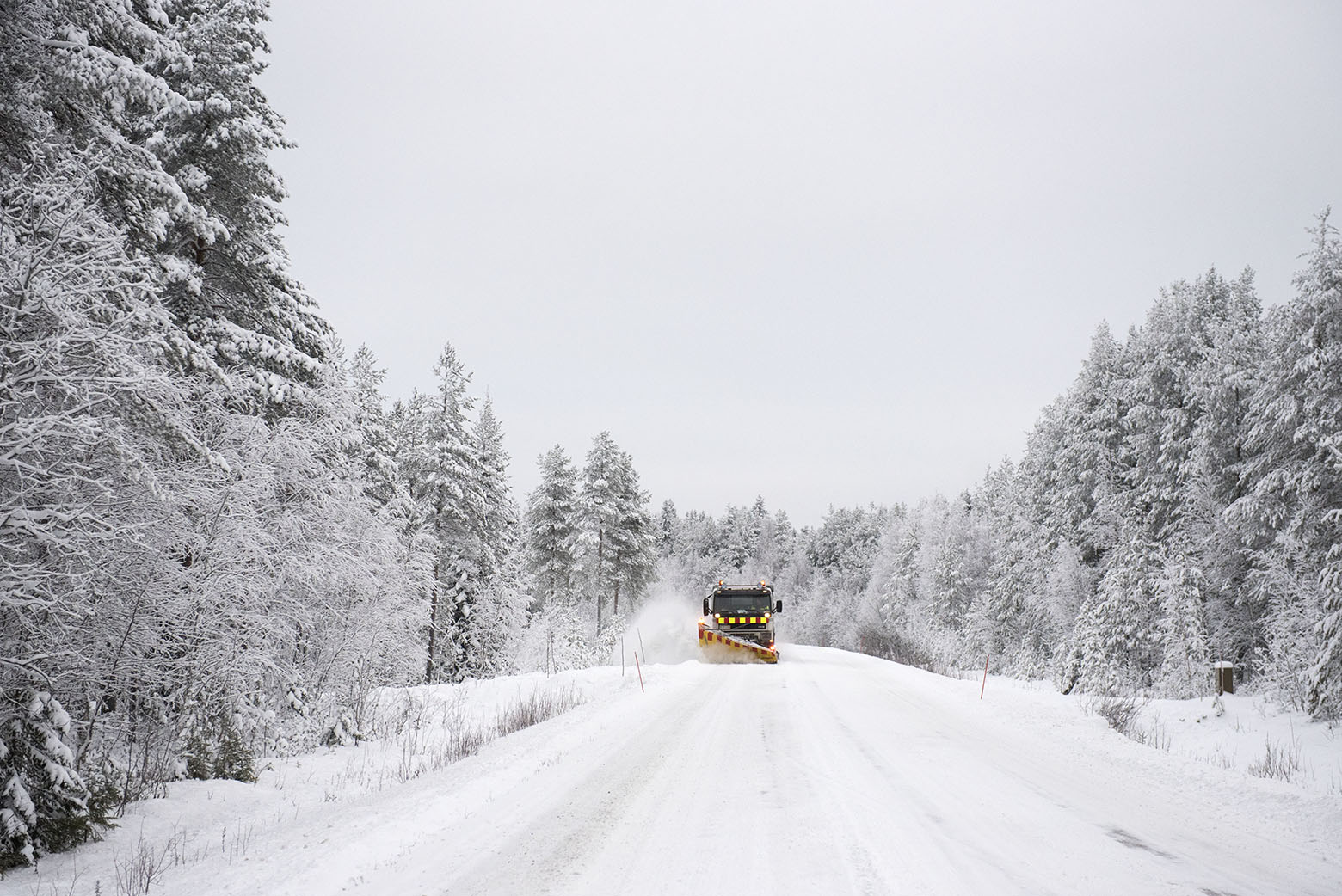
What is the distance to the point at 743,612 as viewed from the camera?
28219 mm

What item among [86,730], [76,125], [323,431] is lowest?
[86,730]

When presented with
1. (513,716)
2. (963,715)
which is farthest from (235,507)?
(963,715)

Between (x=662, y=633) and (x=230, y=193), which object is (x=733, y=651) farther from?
(x=230, y=193)

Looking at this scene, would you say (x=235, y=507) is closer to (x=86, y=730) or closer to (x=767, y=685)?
(x=86, y=730)

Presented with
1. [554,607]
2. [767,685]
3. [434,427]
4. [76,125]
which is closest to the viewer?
[76,125]

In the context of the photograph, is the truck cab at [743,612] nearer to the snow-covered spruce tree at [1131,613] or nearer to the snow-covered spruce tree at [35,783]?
the snow-covered spruce tree at [1131,613]

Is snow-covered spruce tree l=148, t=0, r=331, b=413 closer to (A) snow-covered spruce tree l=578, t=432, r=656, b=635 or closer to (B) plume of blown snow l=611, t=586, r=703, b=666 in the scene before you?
(B) plume of blown snow l=611, t=586, r=703, b=666

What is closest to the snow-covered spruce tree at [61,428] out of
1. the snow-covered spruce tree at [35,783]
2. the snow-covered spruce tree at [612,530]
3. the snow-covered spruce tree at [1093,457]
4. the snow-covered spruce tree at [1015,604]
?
the snow-covered spruce tree at [35,783]

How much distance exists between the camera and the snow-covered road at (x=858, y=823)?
4.66 metres

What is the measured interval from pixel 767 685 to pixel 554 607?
2326 centimetres

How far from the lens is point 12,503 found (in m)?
5.42

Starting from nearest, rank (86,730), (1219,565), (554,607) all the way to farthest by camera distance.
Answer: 1. (86,730)
2. (1219,565)
3. (554,607)

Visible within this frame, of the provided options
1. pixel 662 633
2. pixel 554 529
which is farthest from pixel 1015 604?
pixel 554 529

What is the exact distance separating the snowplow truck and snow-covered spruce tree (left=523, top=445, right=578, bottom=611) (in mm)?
15325
